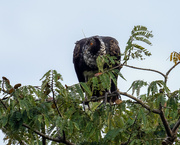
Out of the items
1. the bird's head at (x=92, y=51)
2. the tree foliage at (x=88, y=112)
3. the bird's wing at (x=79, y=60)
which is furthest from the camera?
the bird's wing at (x=79, y=60)

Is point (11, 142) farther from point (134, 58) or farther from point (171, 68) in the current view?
point (171, 68)

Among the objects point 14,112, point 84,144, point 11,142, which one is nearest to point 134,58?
point 84,144

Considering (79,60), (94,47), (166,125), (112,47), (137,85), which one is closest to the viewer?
(137,85)

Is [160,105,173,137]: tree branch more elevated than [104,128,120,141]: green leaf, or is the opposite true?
[160,105,173,137]: tree branch

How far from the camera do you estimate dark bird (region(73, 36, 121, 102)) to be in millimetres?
6348

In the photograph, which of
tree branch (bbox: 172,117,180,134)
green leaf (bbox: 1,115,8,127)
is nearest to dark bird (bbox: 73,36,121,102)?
tree branch (bbox: 172,117,180,134)

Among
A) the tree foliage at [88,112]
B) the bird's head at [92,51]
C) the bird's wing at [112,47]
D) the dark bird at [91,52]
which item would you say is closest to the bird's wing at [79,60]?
the dark bird at [91,52]

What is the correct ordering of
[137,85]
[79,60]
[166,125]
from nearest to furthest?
[137,85] → [166,125] → [79,60]

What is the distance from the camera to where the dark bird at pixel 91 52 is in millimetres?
6348

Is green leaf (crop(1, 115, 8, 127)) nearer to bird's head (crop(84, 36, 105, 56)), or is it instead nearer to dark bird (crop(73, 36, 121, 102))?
dark bird (crop(73, 36, 121, 102))

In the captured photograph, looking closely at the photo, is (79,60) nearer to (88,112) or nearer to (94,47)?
(94,47)

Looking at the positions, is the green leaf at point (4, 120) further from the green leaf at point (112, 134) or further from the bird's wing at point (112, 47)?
the bird's wing at point (112, 47)

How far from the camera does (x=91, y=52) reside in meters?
6.36

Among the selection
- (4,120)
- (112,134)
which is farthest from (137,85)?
(4,120)
